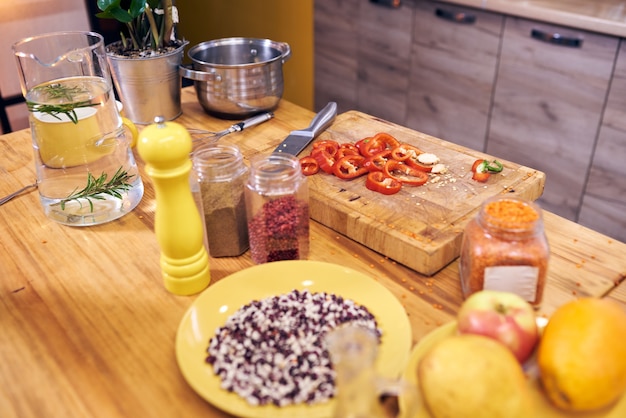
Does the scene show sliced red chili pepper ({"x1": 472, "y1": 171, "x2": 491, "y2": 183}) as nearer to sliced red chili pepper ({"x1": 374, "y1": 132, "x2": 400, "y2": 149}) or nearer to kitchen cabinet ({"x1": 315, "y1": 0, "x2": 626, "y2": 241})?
sliced red chili pepper ({"x1": 374, "y1": 132, "x2": 400, "y2": 149})

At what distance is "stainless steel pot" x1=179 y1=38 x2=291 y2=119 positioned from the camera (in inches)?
59.9

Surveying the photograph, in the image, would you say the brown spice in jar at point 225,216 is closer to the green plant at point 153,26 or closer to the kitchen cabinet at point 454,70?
the green plant at point 153,26

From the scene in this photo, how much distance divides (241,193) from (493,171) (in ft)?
1.83

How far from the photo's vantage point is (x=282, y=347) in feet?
2.71

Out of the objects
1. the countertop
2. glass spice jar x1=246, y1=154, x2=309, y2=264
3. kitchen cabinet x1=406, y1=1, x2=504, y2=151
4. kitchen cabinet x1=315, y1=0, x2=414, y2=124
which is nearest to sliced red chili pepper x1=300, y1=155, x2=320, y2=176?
glass spice jar x1=246, y1=154, x2=309, y2=264

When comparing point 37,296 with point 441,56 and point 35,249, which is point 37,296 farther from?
point 441,56

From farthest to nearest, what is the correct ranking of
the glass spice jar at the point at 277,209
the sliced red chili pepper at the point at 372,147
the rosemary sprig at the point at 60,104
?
the sliced red chili pepper at the point at 372,147 < the rosemary sprig at the point at 60,104 < the glass spice jar at the point at 277,209

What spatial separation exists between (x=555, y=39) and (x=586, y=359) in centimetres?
186

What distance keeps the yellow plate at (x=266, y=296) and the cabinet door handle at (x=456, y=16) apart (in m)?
1.88

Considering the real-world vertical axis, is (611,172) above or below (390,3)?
below

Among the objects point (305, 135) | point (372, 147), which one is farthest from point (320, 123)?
point (372, 147)

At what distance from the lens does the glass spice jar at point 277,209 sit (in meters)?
0.99

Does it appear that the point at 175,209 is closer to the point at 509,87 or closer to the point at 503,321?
the point at 503,321

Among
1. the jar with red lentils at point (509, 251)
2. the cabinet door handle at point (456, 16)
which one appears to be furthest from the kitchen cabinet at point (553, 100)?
the jar with red lentils at point (509, 251)
